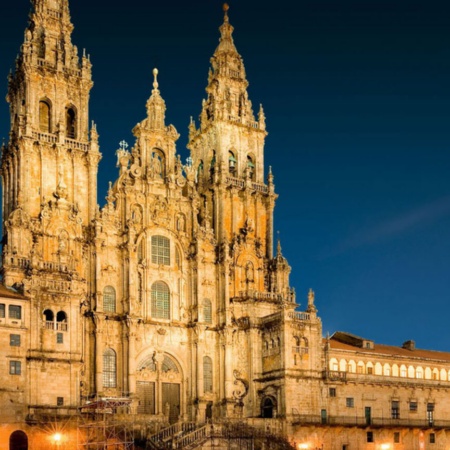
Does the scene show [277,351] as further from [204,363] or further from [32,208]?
[32,208]

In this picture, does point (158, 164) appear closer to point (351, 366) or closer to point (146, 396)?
point (146, 396)

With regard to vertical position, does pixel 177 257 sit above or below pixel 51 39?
below

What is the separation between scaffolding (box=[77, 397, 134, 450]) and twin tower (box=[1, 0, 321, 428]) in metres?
3.38

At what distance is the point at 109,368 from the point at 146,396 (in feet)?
17.0

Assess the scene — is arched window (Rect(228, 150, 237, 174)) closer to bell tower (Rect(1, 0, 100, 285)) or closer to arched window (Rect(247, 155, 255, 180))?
arched window (Rect(247, 155, 255, 180))

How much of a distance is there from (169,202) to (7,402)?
97.0ft

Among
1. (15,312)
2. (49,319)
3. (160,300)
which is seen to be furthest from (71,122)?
(15,312)

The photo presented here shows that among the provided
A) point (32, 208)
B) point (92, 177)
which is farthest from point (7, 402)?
point (92, 177)

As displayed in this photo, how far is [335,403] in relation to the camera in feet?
283

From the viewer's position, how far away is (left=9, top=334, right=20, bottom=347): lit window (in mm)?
68419

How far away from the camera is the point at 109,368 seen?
3145 inches

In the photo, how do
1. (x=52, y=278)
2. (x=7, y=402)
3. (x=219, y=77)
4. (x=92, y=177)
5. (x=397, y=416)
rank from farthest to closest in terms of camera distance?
1. (x=219, y=77)
2. (x=397, y=416)
3. (x=92, y=177)
4. (x=52, y=278)
5. (x=7, y=402)

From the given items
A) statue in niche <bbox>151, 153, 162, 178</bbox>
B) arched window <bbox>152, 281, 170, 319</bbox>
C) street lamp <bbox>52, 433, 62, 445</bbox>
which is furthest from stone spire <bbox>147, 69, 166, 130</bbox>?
street lamp <bbox>52, 433, 62, 445</bbox>

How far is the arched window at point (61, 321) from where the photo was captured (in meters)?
71.9
